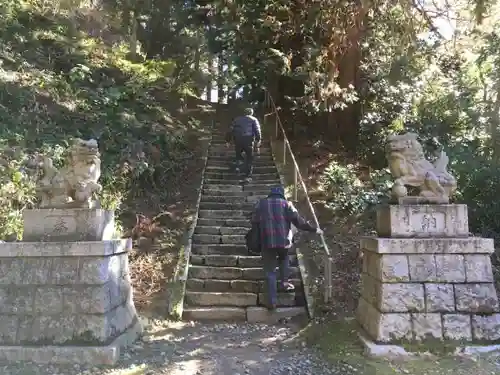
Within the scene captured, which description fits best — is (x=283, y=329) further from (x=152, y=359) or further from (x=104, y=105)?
(x=104, y=105)

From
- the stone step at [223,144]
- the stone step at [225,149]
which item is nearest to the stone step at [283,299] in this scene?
the stone step at [225,149]

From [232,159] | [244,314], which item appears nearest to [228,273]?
[244,314]

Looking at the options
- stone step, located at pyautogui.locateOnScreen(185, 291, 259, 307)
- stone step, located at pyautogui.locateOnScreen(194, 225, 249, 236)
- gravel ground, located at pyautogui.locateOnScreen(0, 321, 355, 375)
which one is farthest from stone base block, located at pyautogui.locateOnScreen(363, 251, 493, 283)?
stone step, located at pyautogui.locateOnScreen(194, 225, 249, 236)

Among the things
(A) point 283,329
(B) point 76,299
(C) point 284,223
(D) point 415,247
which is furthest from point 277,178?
(B) point 76,299

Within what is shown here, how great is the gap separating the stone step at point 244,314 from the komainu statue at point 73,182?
7.87ft

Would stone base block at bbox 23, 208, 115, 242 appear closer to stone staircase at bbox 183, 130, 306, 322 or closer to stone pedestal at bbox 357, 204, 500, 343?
stone staircase at bbox 183, 130, 306, 322

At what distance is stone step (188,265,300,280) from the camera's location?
7.48 metres

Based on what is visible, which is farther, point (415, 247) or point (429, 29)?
point (429, 29)

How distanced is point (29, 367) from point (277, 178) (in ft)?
23.4

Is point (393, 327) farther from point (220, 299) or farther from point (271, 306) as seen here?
point (220, 299)

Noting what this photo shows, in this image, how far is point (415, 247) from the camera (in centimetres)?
515

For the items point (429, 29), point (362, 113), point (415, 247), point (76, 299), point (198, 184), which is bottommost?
point (76, 299)

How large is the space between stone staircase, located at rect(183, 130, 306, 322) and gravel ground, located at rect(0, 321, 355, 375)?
0.97ft

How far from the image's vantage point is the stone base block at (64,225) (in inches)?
204
